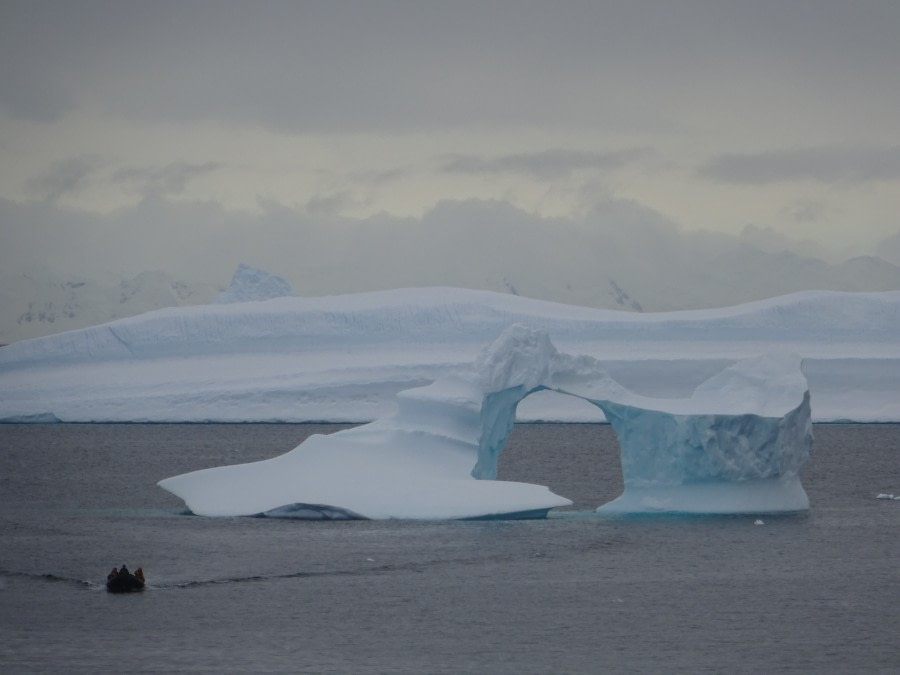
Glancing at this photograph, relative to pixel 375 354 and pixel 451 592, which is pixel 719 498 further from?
pixel 375 354

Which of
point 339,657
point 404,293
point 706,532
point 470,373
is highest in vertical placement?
point 404,293

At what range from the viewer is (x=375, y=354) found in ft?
145

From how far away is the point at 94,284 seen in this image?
17288 cm

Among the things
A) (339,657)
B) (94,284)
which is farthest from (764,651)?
(94,284)

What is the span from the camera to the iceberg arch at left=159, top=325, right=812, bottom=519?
68.5 feet

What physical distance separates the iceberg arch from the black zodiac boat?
419 cm

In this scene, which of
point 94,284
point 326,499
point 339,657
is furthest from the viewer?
point 94,284

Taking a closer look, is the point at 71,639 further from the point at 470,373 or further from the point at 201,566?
the point at 470,373

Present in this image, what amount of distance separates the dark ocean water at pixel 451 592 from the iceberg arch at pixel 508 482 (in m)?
0.51

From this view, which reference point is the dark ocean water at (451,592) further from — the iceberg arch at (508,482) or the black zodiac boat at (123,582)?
the iceberg arch at (508,482)

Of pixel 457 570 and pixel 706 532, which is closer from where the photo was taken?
pixel 457 570

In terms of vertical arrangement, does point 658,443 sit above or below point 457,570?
above

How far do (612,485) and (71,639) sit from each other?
56.0ft

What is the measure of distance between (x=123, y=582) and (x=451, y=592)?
3.75 metres
